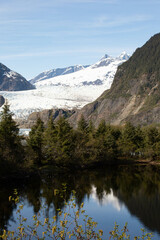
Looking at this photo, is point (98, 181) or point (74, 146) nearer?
point (98, 181)

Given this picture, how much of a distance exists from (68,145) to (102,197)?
31.9 m

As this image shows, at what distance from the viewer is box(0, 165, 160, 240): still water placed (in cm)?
4450

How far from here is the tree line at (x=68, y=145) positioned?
236 ft

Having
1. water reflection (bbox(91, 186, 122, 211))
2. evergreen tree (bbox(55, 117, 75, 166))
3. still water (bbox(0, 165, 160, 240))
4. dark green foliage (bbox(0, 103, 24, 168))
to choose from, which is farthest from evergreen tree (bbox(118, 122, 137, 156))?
water reflection (bbox(91, 186, 122, 211))

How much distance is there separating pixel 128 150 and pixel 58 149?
3388 centimetres

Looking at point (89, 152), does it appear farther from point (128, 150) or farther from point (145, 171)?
point (128, 150)

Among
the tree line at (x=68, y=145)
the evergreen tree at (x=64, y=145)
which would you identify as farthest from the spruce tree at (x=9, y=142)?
the evergreen tree at (x=64, y=145)

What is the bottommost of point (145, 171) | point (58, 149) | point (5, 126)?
point (145, 171)

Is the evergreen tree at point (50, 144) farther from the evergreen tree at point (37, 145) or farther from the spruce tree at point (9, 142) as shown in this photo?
the spruce tree at point (9, 142)

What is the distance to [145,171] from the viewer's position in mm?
89125

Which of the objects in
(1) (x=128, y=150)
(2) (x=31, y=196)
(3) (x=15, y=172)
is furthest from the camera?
(1) (x=128, y=150)

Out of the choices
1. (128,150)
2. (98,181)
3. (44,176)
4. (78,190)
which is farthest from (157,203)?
(128,150)

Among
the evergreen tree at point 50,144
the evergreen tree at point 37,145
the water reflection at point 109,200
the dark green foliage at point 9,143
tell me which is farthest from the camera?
the evergreen tree at point 50,144

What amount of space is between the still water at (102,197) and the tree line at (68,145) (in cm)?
532
